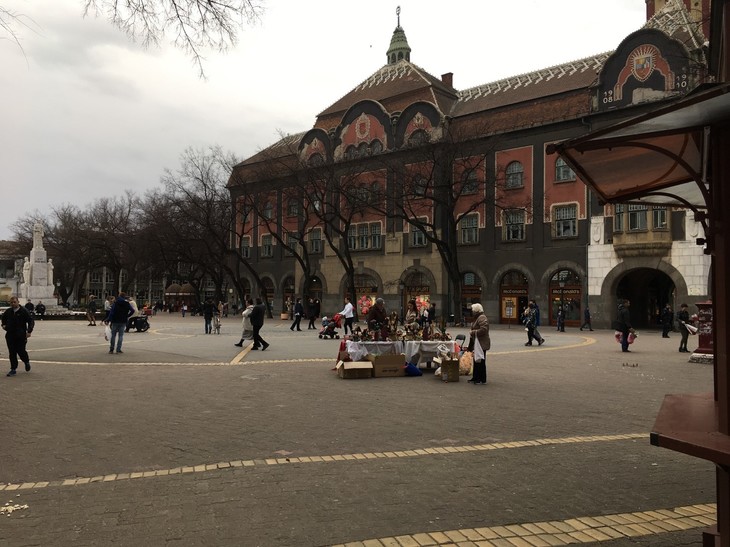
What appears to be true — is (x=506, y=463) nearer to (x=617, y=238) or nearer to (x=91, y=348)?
(x=91, y=348)

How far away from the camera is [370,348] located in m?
14.1

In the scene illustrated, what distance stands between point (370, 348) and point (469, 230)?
31.6m

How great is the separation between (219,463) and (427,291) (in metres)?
40.6

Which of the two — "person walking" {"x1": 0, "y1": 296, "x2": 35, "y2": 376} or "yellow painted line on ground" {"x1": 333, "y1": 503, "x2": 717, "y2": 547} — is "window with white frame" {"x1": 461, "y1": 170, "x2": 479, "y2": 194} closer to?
"person walking" {"x1": 0, "y1": 296, "x2": 35, "y2": 376}

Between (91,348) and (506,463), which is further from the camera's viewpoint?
(91,348)

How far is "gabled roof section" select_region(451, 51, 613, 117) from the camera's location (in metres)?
40.8

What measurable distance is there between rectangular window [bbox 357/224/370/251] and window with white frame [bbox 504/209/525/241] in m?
13.4

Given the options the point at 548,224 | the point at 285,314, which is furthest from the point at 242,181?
the point at 548,224

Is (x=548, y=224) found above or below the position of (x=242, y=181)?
below

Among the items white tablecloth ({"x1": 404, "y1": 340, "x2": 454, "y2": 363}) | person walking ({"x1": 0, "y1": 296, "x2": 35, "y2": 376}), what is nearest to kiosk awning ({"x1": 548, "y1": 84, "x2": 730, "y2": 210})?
white tablecloth ({"x1": 404, "y1": 340, "x2": 454, "y2": 363})

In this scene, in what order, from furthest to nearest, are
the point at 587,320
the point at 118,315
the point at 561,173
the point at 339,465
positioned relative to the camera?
the point at 561,173 < the point at 587,320 < the point at 118,315 < the point at 339,465

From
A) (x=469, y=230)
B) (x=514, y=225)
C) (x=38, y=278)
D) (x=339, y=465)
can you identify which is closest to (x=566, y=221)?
(x=514, y=225)

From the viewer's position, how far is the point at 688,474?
19.3 feet

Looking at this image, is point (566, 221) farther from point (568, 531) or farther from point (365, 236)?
point (568, 531)
